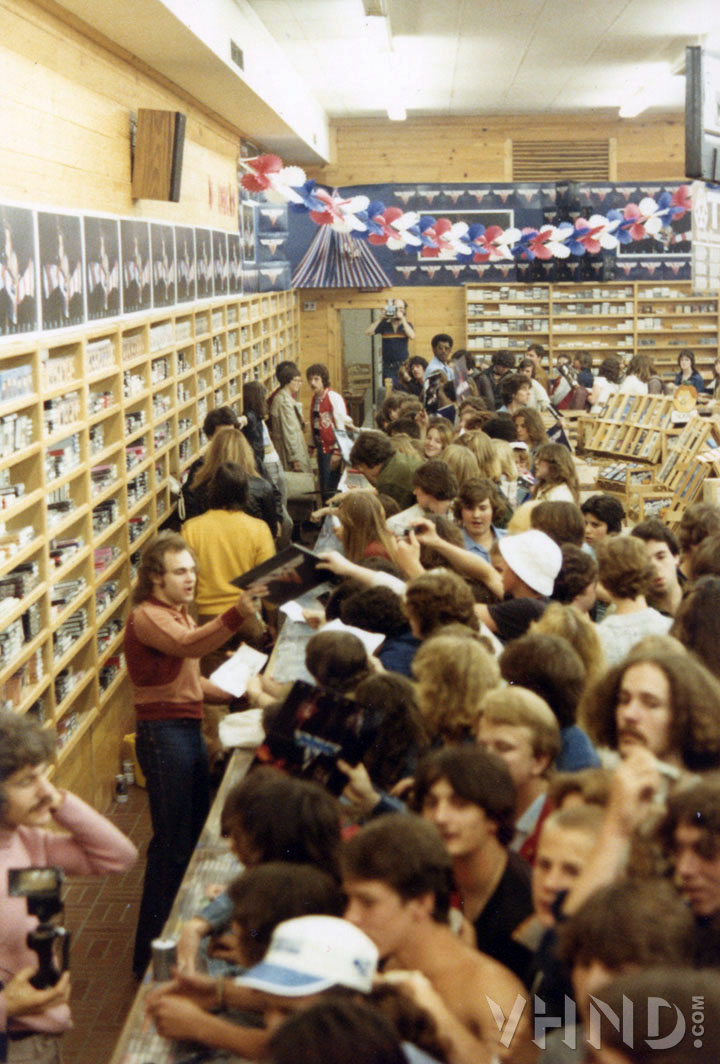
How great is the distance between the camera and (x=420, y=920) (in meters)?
2.19

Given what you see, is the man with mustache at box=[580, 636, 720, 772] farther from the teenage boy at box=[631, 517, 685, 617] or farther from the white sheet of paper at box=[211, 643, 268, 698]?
the teenage boy at box=[631, 517, 685, 617]

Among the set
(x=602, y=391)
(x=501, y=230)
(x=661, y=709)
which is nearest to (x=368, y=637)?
(x=661, y=709)

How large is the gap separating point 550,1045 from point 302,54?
1139 cm

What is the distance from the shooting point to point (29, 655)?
504cm

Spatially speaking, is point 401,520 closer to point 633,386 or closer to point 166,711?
point 166,711

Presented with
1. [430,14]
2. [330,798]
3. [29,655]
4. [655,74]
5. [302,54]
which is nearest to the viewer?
[330,798]

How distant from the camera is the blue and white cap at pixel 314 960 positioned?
185 cm

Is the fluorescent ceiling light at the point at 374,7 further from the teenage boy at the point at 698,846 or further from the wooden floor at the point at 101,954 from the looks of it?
the teenage boy at the point at 698,846

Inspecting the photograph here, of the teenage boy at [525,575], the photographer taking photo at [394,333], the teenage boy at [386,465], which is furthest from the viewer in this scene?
the photographer taking photo at [394,333]

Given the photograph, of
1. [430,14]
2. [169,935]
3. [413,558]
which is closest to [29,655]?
[413,558]

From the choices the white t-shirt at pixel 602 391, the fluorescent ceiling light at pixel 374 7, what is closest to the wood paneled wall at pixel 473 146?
the white t-shirt at pixel 602 391

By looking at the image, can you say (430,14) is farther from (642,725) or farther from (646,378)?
(642,725)

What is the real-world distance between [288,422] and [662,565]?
6980 millimetres

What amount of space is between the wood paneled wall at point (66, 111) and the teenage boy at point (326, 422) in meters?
2.64
